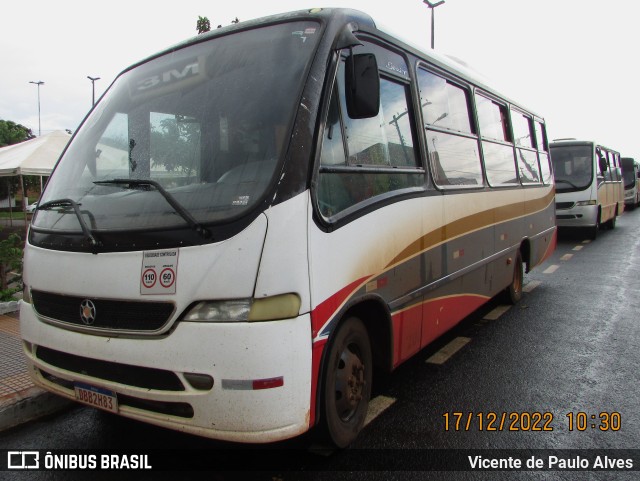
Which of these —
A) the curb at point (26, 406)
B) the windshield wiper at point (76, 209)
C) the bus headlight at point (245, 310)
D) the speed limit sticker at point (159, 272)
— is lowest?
the curb at point (26, 406)

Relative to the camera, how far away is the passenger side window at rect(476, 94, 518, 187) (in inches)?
218

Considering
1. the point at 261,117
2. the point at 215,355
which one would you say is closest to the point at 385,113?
the point at 261,117

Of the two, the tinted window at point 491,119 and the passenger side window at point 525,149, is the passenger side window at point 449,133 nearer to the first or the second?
the tinted window at point 491,119

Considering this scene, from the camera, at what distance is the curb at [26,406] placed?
348 centimetres

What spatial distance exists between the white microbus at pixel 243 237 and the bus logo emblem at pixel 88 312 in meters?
0.02

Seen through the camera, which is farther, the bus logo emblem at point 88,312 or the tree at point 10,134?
the tree at point 10,134

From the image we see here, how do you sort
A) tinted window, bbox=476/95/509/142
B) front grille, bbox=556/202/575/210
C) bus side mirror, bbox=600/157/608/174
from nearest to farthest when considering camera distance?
1. tinted window, bbox=476/95/509/142
2. front grille, bbox=556/202/575/210
3. bus side mirror, bbox=600/157/608/174

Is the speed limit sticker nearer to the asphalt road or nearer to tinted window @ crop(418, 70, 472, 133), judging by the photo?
the asphalt road

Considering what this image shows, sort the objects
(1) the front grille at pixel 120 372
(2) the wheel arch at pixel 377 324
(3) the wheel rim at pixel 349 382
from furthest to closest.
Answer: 1. (2) the wheel arch at pixel 377 324
2. (3) the wheel rim at pixel 349 382
3. (1) the front grille at pixel 120 372

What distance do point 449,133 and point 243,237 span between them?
9.20ft

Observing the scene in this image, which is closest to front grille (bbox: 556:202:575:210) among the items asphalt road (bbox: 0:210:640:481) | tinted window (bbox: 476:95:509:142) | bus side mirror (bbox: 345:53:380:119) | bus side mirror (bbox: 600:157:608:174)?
bus side mirror (bbox: 600:157:608:174)

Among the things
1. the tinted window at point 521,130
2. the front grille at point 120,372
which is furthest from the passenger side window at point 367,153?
the tinted window at point 521,130

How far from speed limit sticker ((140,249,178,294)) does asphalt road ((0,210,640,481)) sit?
1.15 meters

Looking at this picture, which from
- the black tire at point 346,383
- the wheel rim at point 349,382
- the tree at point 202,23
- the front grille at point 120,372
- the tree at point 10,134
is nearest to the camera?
the front grille at point 120,372
